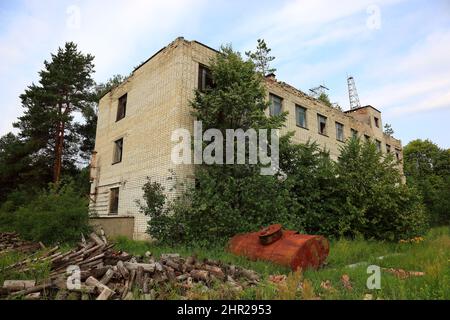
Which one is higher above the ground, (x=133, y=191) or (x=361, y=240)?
(x=133, y=191)

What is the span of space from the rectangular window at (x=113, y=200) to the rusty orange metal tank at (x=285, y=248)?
877cm

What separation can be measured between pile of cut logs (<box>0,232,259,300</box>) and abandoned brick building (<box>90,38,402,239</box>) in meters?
5.71

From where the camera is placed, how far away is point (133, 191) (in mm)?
13789

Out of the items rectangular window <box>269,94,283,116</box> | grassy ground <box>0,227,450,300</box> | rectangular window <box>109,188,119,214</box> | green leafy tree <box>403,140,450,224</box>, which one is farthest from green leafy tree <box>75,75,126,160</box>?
green leafy tree <box>403,140,450,224</box>

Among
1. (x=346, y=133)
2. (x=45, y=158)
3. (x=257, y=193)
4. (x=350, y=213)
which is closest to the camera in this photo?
(x=257, y=193)

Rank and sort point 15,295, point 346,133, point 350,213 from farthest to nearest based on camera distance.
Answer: point 346,133, point 350,213, point 15,295

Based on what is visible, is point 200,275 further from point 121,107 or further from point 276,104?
point 121,107

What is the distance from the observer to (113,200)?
49.7 feet

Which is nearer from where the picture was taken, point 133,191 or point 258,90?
point 258,90

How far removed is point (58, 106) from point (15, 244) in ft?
56.3

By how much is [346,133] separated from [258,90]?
1199 cm

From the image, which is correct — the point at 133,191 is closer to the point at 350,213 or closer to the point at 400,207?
the point at 350,213

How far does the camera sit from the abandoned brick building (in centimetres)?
1269

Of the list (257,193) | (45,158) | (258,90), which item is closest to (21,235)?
(257,193)
